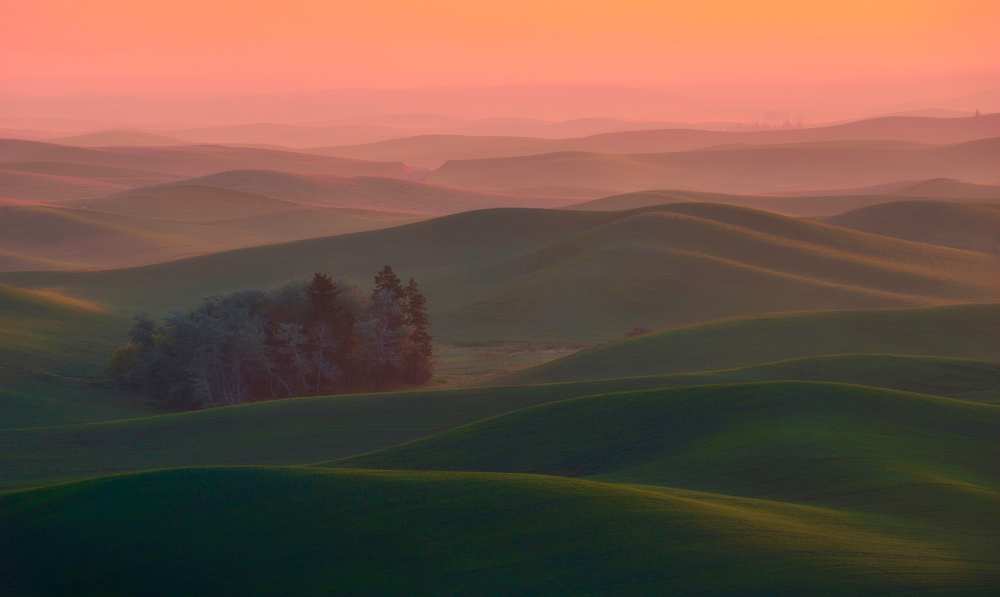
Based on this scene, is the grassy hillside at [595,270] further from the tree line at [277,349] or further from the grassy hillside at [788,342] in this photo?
the grassy hillside at [788,342]

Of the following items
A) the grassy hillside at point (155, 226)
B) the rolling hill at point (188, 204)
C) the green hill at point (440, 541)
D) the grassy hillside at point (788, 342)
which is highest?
the rolling hill at point (188, 204)

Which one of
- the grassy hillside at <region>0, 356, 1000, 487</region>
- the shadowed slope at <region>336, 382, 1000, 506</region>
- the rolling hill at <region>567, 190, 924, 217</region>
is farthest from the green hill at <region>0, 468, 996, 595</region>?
Result: the rolling hill at <region>567, 190, 924, 217</region>

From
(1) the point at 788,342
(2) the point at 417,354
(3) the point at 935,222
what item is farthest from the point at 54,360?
(3) the point at 935,222

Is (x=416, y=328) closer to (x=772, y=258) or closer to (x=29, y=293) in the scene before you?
(x=29, y=293)

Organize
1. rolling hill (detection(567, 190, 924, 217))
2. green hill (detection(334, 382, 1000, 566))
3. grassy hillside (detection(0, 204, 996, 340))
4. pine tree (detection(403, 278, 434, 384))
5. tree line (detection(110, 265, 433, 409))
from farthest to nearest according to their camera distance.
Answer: rolling hill (detection(567, 190, 924, 217)) → grassy hillside (detection(0, 204, 996, 340)) → pine tree (detection(403, 278, 434, 384)) → tree line (detection(110, 265, 433, 409)) → green hill (detection(334, 382, 1000, 566))

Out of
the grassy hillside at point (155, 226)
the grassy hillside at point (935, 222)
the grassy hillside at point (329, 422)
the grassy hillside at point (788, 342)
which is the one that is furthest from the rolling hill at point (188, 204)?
the grassy hillside at point (329, 422)

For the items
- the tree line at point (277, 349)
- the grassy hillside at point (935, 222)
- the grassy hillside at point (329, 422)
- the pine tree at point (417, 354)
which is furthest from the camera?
the grassy hillside at point (935, 222)

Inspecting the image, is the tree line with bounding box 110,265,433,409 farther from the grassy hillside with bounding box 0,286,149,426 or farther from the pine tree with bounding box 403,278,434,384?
the grassy hillside with bounding box 0,286,149,426
